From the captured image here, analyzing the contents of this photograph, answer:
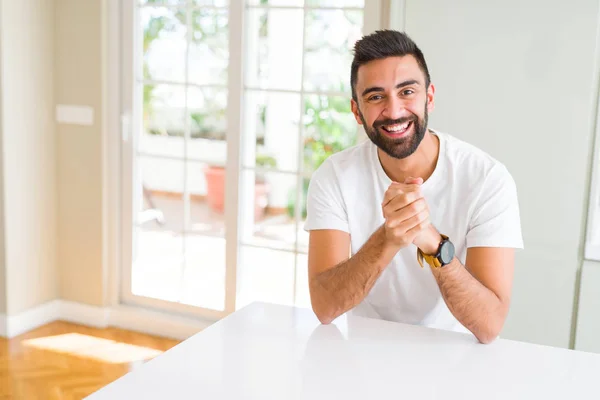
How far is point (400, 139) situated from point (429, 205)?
0.68ft

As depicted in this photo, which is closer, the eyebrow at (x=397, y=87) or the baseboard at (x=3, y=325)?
the eyebrow at (x=397, y=87)

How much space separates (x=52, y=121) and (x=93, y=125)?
0.28 meters

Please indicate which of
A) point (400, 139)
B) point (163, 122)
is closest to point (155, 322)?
point (400, 139)

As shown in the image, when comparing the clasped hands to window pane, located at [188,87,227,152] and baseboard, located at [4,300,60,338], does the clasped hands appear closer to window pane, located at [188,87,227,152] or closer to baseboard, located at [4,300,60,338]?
baseboard, located at [4,300,60,338]

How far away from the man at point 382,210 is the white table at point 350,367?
0.21 metres

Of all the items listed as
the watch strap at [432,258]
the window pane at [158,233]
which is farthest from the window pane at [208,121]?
the watch strap at [432,258]

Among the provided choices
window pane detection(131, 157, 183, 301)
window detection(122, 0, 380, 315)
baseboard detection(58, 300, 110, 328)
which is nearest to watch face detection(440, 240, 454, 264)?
window detection(122, 0, 380, 315)

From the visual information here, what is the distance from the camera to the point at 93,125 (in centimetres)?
450

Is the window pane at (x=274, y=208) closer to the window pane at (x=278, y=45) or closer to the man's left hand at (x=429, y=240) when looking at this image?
the window pane at (x=278, y=45)

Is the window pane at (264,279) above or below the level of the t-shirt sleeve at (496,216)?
below

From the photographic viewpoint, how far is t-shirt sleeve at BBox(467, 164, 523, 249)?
6.73 feet

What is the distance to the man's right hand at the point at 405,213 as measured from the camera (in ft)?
6.17

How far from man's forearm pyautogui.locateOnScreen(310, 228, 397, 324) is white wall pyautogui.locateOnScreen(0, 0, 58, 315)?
284 cm

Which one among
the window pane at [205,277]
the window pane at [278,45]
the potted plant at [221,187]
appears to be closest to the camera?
the window pane at [205,277]
